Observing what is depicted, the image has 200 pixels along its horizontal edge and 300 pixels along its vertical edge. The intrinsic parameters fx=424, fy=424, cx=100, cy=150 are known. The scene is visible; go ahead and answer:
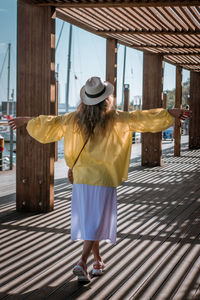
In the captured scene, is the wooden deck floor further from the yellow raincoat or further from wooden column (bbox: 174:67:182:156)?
wooden column (bbox: 174:67:182:156)

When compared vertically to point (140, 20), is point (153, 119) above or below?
below

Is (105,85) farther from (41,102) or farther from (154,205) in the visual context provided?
(154,205)

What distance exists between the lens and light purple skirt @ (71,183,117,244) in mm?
3113

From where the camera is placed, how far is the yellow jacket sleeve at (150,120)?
3.09 metres

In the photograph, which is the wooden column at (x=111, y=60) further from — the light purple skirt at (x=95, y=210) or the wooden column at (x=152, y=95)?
the light purple skirt at (x=95, y=210)

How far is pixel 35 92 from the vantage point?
5301mm

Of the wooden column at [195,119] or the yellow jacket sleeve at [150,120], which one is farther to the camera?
the wooden column at [195,119]

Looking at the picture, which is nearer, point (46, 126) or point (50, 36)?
point (46, 126)

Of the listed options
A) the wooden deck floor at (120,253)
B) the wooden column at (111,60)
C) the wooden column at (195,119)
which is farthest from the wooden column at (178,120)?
the wooden deck floor at (120,253)

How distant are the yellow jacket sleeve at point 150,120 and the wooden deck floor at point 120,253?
45.7 inches

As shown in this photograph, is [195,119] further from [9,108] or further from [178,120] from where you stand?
[9,108]

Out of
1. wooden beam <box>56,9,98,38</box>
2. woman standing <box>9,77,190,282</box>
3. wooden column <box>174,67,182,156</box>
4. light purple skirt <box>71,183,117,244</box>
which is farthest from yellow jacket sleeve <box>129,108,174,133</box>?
wooden column <box>174,67,182,156</box>

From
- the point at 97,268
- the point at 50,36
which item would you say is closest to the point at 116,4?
the point at 50,36

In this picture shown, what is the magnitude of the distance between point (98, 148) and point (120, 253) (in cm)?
125
